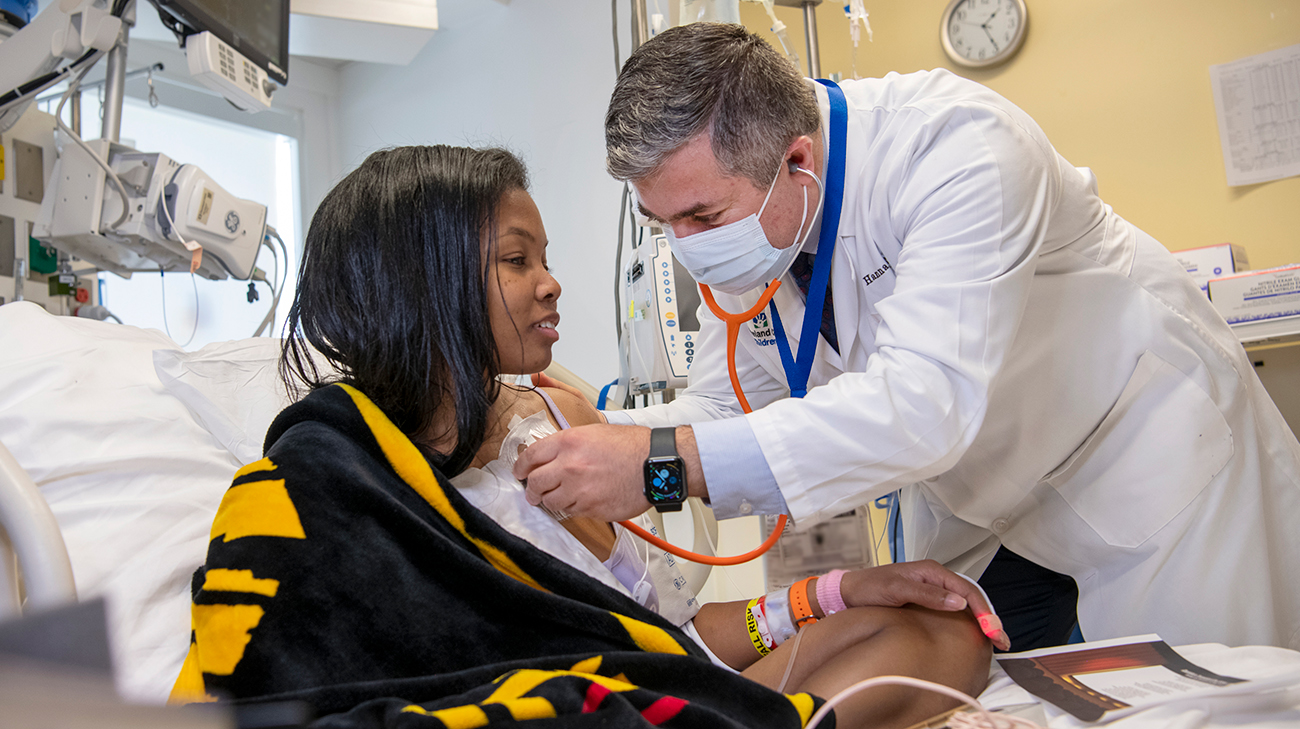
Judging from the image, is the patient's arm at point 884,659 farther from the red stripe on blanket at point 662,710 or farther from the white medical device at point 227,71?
the white medical device at point 227,71

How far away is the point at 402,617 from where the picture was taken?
0.79 meters

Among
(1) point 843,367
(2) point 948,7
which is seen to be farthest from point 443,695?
(2) point 948,7

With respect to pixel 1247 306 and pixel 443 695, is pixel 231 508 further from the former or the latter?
pixel 1247 306

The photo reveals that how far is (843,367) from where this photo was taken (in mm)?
1413

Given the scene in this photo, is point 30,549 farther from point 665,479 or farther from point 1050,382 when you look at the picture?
point 1050,382

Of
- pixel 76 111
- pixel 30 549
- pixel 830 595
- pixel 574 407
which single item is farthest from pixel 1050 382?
pixel 76 111

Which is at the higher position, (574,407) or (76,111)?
(76,111)

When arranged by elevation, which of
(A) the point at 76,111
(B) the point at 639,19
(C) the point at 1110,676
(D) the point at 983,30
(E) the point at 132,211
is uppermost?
(D) the point at 983,30

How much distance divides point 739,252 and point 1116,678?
75 cm

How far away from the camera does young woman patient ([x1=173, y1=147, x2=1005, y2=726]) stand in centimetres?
74

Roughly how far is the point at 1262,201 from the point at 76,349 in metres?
3.72

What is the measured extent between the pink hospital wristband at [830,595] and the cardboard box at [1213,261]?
94.4 inches

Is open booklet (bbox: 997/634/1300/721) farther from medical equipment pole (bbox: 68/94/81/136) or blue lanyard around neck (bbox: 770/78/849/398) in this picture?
medical equipment pole (bbox: 68/94/81/136)

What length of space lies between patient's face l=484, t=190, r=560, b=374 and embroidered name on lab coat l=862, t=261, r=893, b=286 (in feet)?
1.70
